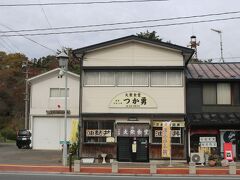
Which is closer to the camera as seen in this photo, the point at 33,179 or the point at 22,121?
the point at 33,179

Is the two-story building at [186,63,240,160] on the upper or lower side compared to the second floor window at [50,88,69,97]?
lower

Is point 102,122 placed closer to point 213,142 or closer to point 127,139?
point 127,139

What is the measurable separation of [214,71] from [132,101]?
7.00 m

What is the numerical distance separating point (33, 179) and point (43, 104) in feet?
68.5

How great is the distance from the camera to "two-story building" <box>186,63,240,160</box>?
28.0m

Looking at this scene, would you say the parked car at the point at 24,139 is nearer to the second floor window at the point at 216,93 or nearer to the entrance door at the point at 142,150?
the entrance door at the point at 142,150

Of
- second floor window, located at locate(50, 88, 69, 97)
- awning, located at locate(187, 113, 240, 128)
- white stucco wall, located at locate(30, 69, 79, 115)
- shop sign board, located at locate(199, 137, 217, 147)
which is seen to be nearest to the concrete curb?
shop sign board, located at locate(199, 137, 217, 147)

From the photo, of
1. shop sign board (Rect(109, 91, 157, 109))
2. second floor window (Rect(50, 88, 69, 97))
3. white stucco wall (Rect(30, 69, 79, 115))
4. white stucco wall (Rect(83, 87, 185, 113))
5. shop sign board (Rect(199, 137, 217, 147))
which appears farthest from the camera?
second floor window (Rect(50, 88, 69, 97))

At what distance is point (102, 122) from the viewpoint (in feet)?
95.0

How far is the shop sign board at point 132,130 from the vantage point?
93.5 ft

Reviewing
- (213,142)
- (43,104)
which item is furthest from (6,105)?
(213,142)

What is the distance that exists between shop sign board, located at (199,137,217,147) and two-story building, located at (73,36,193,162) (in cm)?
108

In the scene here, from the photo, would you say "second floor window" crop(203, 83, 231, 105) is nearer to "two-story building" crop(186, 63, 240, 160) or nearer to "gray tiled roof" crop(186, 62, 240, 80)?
"two-story building" crop(186, 63, 240, 160)

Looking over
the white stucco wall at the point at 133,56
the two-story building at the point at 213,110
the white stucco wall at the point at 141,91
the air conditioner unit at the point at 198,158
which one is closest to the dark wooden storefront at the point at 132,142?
the white stucco wall at the point at 141,91
